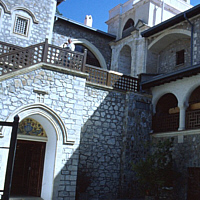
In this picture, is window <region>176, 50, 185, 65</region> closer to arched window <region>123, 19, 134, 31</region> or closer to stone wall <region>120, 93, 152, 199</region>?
stone wall <region>120, 93, 152, 199</region>

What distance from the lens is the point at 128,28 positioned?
1698 cm

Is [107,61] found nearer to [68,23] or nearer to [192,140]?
[68,23]

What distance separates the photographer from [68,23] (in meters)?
16.0

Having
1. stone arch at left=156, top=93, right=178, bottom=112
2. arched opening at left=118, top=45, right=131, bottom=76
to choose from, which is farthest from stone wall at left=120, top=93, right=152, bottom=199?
arched opening at left=118, top=45, right=131, bottom=76

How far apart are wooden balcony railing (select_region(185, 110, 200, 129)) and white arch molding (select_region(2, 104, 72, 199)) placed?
470cm

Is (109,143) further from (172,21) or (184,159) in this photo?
(172,21)

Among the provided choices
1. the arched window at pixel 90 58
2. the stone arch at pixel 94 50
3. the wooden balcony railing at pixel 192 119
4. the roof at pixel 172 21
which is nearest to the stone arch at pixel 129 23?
the stone arch at pixel 94 50

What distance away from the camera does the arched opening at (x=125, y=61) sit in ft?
54.5

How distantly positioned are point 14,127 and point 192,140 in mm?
8094

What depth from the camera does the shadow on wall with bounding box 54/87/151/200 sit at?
10906 millimetres

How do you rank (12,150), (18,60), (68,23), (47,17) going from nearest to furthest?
(12,150)
(18,60)
(47,17)
(68,23)

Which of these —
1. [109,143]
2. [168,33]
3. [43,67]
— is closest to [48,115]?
[43,67]

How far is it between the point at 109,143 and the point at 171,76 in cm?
360

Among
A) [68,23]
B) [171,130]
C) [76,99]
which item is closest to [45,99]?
[76,99]
